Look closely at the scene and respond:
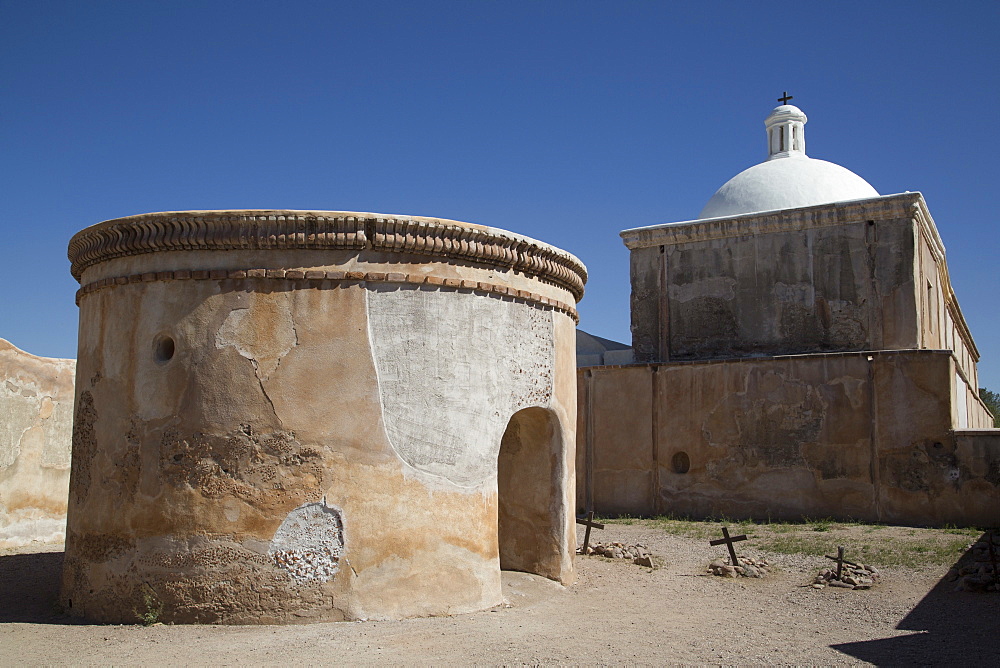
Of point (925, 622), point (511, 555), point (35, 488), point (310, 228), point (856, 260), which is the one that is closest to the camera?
point (310, 228)

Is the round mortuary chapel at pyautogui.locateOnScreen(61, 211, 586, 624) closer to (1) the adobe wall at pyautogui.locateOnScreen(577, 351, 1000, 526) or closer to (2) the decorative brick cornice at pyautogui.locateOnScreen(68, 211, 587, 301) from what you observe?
(2) the decorative brick cornice at pyautogui.locateOnScreen(68, 211, 587, 301)

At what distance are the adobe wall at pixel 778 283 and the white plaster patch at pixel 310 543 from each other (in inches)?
435

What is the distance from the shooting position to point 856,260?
14.8m

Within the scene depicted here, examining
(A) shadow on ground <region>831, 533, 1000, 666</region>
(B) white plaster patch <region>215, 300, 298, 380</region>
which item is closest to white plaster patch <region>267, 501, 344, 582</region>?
(B) white plaster patch <region>215, 300, 298, 380</region>

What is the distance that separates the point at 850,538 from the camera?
428 inches

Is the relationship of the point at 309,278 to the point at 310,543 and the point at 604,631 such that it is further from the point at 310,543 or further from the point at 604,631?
the point at 604,631

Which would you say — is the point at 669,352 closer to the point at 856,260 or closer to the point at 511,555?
the point at 856,260

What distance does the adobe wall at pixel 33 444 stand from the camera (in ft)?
34.8

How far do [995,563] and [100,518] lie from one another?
25.0ft

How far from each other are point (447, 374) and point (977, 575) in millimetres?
5355

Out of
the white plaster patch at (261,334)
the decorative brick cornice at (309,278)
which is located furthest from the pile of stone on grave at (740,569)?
the white plaster patch at (261,334)

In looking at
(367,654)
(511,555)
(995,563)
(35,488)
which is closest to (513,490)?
(511,555)

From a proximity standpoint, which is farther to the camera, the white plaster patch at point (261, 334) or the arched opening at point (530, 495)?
the arched opening at point (530, 495)

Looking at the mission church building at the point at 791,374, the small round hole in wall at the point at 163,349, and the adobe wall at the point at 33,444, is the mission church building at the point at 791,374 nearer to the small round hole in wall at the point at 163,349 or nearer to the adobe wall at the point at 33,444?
the adobe wall at the point at 33,444
